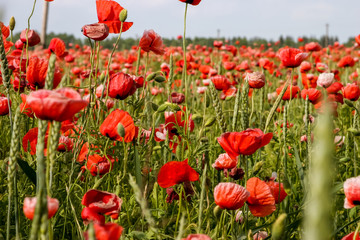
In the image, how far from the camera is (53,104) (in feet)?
1.88

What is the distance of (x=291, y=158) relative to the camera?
188cm

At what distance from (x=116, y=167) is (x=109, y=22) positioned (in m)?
0.54

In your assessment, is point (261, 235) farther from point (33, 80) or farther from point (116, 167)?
point (33, 80)

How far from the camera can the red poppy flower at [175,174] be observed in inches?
38.8

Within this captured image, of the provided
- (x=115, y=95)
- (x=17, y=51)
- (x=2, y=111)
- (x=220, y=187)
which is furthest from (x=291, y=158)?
(x=17, y=51)

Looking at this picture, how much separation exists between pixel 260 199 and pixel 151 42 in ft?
2.69

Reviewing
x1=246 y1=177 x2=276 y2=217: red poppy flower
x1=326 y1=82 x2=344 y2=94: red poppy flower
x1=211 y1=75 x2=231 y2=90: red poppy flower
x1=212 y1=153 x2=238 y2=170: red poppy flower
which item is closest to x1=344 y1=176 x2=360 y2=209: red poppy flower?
x1=246 y1=177 x2=276 y2=217: red poppy flower

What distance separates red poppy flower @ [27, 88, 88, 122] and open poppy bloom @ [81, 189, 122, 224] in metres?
0.24

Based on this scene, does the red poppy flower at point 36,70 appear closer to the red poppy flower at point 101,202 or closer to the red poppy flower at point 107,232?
the red poppy flower at point 101,202

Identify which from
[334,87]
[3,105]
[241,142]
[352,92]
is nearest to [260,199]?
[241,142]

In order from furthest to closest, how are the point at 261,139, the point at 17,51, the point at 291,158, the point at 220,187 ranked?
1. the point at 17,51
2. the point at 291,158
3. the point at 261,139
4. the point at 220,187

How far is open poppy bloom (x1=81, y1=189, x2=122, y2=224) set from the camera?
30.1 inches

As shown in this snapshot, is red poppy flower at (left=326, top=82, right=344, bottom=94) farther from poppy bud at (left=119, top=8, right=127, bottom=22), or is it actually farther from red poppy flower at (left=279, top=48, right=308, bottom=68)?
poppy bud at (left=119, top=8, right=127, bottom=22)

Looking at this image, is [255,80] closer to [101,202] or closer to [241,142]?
[241,142]
